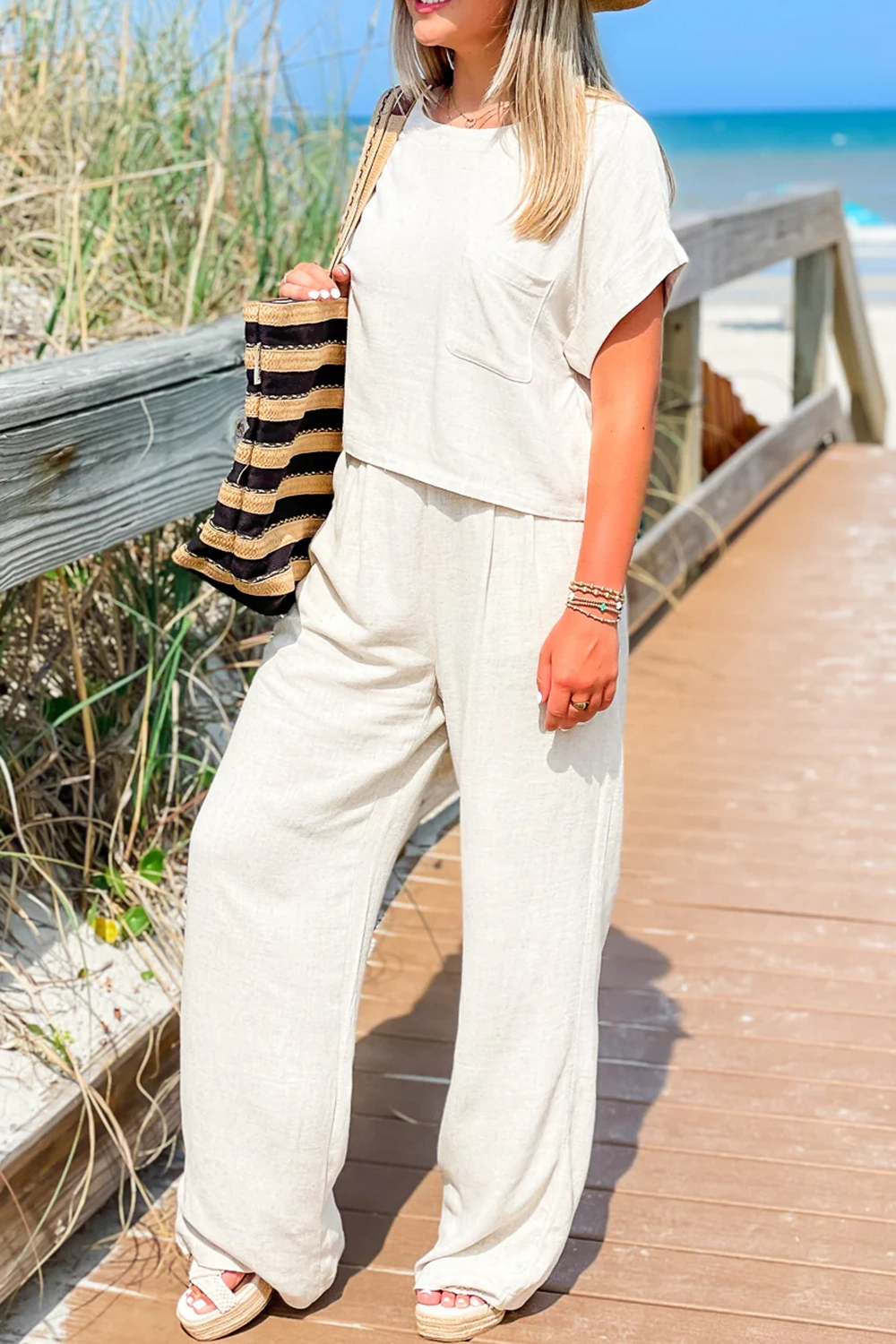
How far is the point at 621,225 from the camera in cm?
167

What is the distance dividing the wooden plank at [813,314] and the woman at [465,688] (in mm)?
5476

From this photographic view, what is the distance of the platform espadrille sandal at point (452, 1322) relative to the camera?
6.28 ft

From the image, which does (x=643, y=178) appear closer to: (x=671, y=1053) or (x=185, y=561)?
(x=185, y=561)

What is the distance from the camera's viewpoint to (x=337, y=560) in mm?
1845

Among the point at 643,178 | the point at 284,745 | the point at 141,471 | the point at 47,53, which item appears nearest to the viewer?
the point at 643,178

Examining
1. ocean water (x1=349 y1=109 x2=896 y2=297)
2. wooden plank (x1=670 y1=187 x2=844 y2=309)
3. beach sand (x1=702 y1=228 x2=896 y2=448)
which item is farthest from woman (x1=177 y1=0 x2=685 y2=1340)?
ocean water (x1=349 y1=109 x2=896 y2=297)

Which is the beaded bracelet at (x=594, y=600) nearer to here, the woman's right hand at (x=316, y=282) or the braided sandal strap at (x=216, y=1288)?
the woman's right hand at (x=316, y=282)

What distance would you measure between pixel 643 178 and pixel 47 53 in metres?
2.62

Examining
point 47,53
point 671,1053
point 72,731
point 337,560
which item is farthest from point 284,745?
point 47,53

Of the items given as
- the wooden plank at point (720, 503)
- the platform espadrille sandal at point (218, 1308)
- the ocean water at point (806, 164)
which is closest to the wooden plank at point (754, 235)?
the wooden plank at point (720, 503)

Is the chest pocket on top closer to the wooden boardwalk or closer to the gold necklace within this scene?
the gold necklace

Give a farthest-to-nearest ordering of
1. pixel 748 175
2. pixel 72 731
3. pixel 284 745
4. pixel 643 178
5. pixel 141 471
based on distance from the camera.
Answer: pixel 748 175, pixel 72 731, pixel 141 471, pixel 284 745, pixel 643 178

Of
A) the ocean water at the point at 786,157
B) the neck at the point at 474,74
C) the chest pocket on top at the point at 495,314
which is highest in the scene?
the neck at the point at 474,74

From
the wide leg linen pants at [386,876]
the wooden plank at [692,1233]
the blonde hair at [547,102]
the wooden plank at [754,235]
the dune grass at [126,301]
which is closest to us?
the blonde hair at [547,102]
